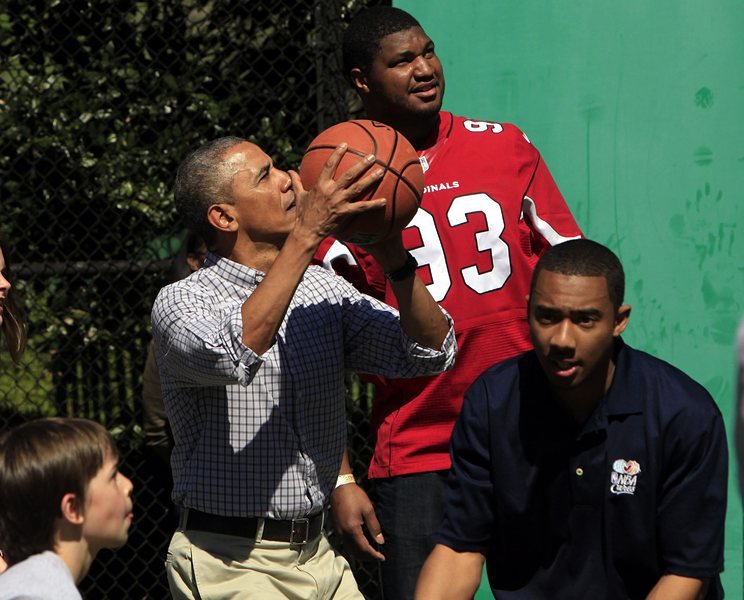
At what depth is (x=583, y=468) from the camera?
3332 mm

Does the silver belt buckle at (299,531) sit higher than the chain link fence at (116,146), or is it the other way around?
the chain link fence at (116,146)

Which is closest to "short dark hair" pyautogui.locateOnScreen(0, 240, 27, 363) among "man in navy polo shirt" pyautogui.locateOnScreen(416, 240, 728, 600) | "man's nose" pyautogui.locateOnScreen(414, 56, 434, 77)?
"man's nose" pyautogui.locateOnScreen(414, 56, 434, 77)

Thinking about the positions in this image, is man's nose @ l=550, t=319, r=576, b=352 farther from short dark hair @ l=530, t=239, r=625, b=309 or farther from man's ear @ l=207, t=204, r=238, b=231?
man's ear @ l=207, t=204, r=238, b=231

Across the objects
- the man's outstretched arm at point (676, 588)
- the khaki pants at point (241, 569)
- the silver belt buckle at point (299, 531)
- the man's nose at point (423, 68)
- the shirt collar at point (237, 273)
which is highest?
the man's nose at point (423, 68)

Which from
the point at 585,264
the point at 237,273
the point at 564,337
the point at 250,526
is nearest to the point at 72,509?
the point at 250,526

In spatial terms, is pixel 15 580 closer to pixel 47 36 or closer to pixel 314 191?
pixel 314 191

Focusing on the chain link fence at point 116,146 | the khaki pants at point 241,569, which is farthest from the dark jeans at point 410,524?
the chain link fence at point 116,146

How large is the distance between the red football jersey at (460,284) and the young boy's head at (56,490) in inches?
50.0

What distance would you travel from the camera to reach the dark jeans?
400 cm

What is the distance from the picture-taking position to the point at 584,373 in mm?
3309

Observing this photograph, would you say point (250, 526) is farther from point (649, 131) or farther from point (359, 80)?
point (649, 131)

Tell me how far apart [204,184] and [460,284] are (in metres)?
0.92

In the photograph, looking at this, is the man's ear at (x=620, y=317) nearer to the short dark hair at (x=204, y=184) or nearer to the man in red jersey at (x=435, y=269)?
the man in red jersey at (x=435, y=269)

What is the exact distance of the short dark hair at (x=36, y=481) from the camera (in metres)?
2.90
